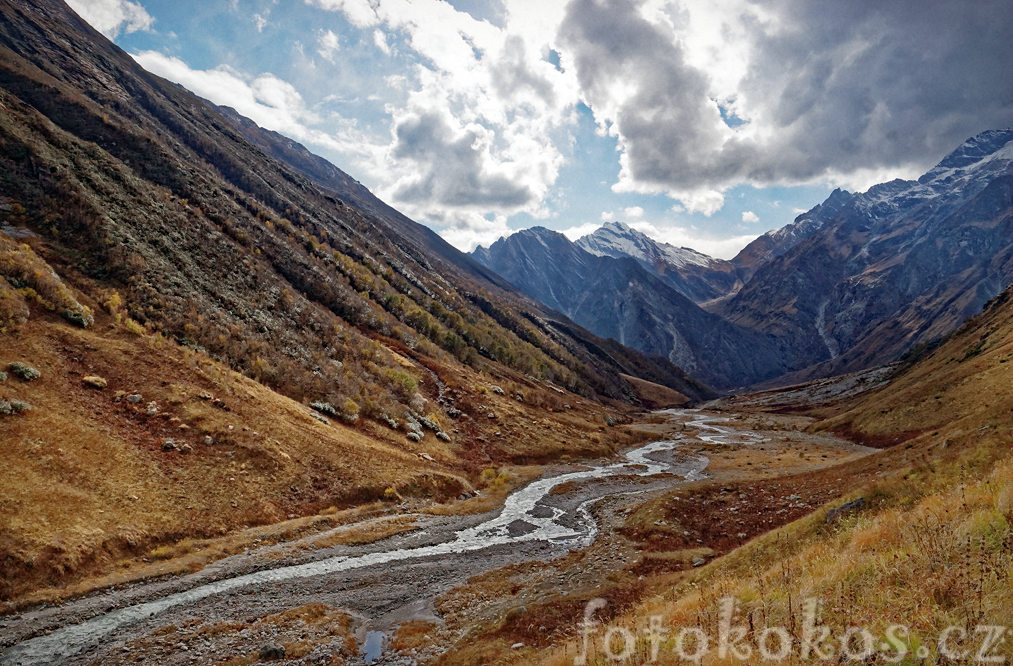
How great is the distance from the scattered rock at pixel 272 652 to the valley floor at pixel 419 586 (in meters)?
0.04

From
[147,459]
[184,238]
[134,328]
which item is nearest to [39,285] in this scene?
[134,328]

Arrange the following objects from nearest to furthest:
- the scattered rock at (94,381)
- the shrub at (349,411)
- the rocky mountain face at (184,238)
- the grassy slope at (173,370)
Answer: the grassy slope at (173,370)
the scattered rock at (94,381)
the rocky mountain face at (184,238)
the shrub at (349,411)

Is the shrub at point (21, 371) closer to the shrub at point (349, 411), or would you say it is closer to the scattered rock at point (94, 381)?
the scattered rock at point (94, 381)

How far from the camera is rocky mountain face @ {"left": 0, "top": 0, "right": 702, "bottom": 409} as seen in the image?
5184 centimetres

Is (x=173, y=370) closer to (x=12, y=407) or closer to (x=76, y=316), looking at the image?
(x=76, y=316)

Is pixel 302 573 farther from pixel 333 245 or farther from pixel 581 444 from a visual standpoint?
pixel 333 245

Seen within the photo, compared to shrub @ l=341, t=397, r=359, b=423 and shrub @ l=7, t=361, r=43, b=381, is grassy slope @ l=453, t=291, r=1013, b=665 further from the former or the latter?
shrub @ l=341, t=397, r=359, b=423

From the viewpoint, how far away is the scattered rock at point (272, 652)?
1833 centimetres

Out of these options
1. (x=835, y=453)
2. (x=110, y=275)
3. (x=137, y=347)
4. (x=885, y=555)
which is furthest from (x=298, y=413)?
(x=835, y=453)

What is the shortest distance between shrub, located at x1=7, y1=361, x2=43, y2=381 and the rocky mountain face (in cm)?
1603

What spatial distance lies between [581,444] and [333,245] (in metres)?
92.4

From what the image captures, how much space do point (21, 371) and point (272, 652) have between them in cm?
2964

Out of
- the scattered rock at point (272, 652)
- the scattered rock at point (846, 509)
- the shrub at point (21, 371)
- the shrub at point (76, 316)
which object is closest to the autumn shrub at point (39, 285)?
the shrub at point (76, 316)

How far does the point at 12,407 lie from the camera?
2897cm
